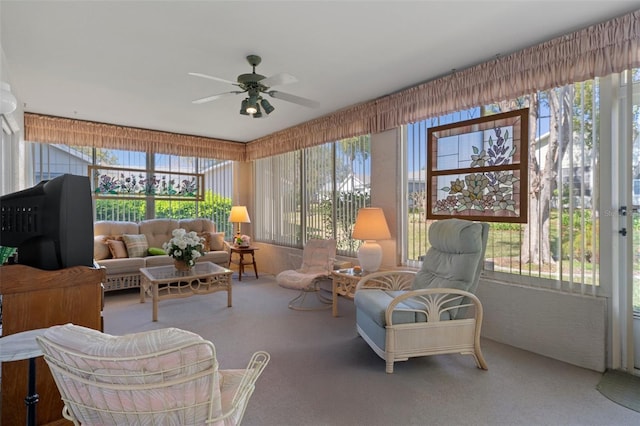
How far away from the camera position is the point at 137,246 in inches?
192

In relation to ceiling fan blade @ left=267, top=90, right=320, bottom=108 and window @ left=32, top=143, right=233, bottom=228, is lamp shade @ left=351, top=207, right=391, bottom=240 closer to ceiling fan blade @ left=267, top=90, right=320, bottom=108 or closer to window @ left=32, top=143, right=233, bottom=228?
ceiling fan blade @ left=267, top=90, right=320, bottom=108

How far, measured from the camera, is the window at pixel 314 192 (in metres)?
4.52

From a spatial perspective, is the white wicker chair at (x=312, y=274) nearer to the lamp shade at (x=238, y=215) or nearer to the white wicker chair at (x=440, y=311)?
the white wicker chair at (x=440, y=311)

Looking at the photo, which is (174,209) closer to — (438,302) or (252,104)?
(252,104)

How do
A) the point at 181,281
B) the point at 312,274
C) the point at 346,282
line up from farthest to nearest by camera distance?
the point at 312,274
the point at 181,281
the point at 346,282

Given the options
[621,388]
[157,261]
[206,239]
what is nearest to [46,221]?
[621,388]

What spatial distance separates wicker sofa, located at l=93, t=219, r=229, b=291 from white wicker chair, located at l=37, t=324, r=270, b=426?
3.73 metres

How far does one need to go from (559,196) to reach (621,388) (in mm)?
1343

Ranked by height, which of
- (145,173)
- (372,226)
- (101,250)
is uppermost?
(145,173)

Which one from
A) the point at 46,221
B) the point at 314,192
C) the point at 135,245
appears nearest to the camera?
the point at 46,221

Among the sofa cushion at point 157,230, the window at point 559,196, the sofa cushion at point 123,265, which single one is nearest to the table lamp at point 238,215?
the sofa cushion at point 157,230

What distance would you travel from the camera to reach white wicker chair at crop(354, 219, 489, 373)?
2379 mm

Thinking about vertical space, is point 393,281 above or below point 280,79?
below

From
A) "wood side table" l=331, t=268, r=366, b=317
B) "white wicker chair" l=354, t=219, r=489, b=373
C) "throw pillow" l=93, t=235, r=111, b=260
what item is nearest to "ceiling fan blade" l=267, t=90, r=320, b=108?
"white wicker chair" l=354, t=219, r=489, b=373
